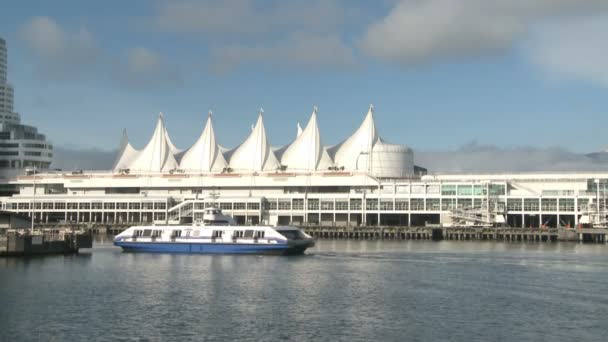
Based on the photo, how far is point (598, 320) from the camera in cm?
3703

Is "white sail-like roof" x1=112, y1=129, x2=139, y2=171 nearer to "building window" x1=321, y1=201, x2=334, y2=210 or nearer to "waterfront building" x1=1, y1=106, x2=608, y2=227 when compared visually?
"waterfront building" x1=1, y1=106, x2=608, y2=227

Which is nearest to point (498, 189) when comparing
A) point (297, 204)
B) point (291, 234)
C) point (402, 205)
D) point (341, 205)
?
point (402, 205)

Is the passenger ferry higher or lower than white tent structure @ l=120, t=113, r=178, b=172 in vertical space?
lower

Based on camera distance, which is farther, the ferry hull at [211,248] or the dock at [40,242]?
the ferry hull at [211,248]

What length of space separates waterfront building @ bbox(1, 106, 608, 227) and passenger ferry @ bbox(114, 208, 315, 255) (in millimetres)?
27526

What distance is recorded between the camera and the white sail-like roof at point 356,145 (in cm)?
12950

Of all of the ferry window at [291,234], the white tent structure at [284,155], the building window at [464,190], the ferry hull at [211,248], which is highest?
the white tent structure at [284,155]

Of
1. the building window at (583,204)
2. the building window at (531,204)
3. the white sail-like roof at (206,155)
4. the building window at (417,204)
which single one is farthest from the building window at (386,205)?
the white sail-like roof at (206,155)

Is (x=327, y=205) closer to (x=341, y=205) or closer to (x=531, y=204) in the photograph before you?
(x=341, y=205)

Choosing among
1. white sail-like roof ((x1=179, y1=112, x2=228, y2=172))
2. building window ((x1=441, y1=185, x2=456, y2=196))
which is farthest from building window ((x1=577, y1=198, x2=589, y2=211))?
white sail-like roof ((x1=179, y1=112, x2=228, y2=172))

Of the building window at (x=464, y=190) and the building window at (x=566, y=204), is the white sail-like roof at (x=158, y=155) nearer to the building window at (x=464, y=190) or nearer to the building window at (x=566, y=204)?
the building window at (x=464, y=190)

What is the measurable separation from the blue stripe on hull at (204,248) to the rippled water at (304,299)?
156 inches

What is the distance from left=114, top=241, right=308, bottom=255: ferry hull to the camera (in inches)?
2783

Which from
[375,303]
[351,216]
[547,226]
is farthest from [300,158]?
[375,303]
